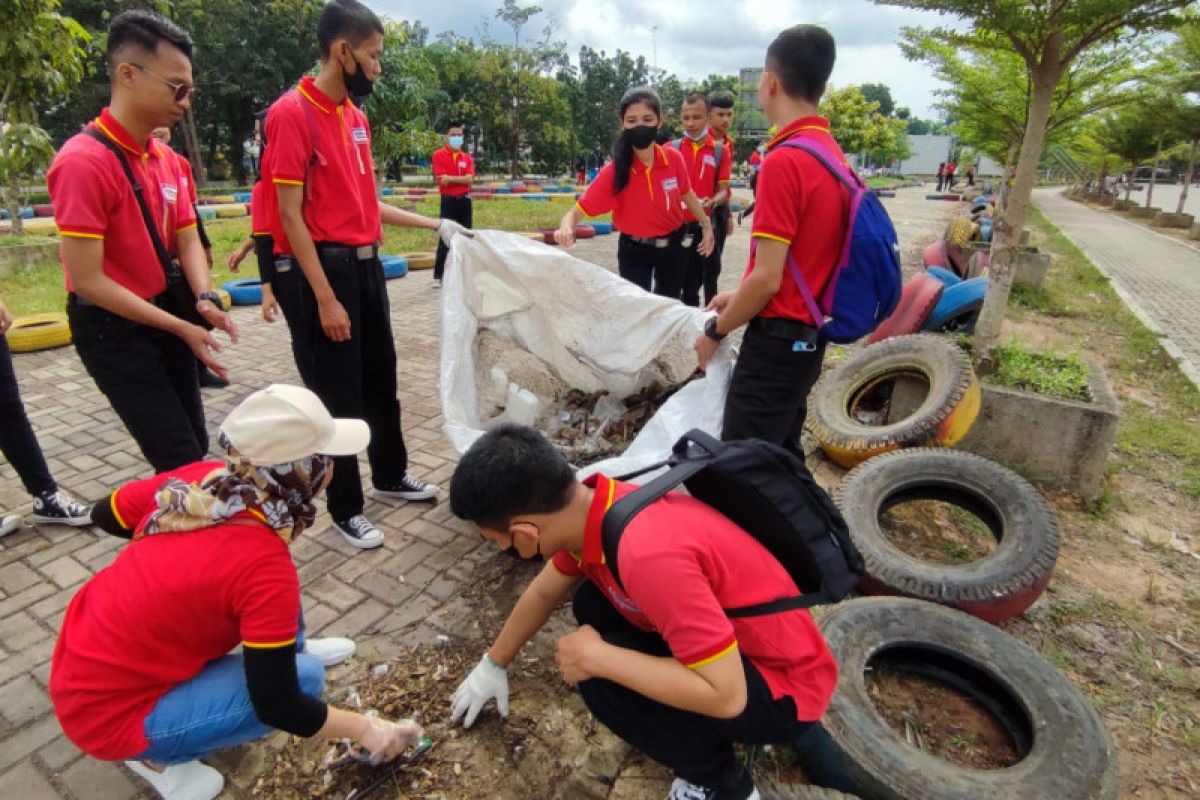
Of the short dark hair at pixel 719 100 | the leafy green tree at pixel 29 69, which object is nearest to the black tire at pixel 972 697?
the short dark hair at pixel 719 100

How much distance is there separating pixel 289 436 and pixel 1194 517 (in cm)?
460

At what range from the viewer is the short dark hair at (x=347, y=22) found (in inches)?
92.0

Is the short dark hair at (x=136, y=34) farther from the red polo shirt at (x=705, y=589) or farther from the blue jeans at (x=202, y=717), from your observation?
the red polo shirt at (x=705, y=589)

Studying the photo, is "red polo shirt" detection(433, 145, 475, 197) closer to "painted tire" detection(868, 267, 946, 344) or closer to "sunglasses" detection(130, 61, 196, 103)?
"painted tire" detection(868, 267, 946, 344)

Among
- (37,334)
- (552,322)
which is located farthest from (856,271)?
(37,334)

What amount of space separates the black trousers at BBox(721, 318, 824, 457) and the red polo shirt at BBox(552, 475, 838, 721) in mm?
955

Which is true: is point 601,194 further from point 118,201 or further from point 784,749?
point 784,749

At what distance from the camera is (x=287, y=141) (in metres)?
2.33

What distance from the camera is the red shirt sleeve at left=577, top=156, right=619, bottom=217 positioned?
14.6ft

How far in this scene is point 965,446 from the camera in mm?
3961

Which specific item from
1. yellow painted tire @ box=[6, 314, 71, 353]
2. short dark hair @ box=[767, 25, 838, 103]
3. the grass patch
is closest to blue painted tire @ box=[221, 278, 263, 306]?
yellow painted tire @ box=[6, 314, 71, 353]

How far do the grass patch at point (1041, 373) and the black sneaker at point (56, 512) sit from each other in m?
5.06

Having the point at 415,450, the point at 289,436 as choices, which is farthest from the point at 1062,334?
the point at 289,436

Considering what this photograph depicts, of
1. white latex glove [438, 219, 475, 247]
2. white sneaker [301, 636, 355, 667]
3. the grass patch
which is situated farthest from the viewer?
the grass patch
